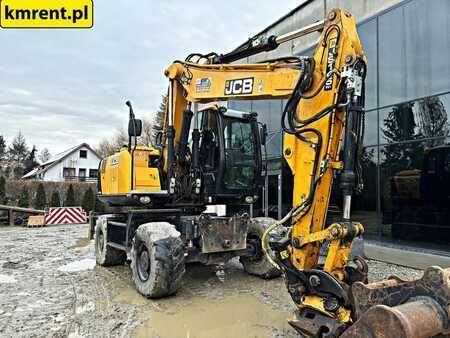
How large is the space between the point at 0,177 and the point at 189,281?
19.7 m

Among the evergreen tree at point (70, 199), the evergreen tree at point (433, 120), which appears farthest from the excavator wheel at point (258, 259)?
the evergreen tree at point (70, 199)

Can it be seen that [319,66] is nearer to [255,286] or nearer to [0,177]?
[255,286]

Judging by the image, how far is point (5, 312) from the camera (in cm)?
489

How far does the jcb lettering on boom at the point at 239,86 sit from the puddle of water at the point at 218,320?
108 inches

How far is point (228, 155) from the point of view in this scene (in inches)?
241

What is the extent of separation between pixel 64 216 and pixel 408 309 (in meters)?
17.6

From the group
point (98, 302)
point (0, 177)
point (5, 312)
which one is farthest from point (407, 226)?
point (0, 177)

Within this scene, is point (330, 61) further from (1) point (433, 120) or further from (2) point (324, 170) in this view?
(1) point (433, 120)

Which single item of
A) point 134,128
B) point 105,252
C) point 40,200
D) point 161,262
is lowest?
point 105,252

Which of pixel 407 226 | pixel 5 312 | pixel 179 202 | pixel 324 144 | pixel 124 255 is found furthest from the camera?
pixel 407 226

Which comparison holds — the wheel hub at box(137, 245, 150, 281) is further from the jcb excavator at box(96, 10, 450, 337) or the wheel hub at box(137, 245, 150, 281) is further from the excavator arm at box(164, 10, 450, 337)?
the excavator arm at box(164, 10, 450, 337)

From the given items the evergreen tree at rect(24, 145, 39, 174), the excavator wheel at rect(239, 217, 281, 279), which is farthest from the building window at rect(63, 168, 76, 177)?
the excavator wheel at rect(239, 217, 281, 279)

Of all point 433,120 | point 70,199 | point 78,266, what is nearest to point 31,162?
point 70,199

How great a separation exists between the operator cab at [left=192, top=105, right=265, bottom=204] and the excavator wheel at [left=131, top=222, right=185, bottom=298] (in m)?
1.07
